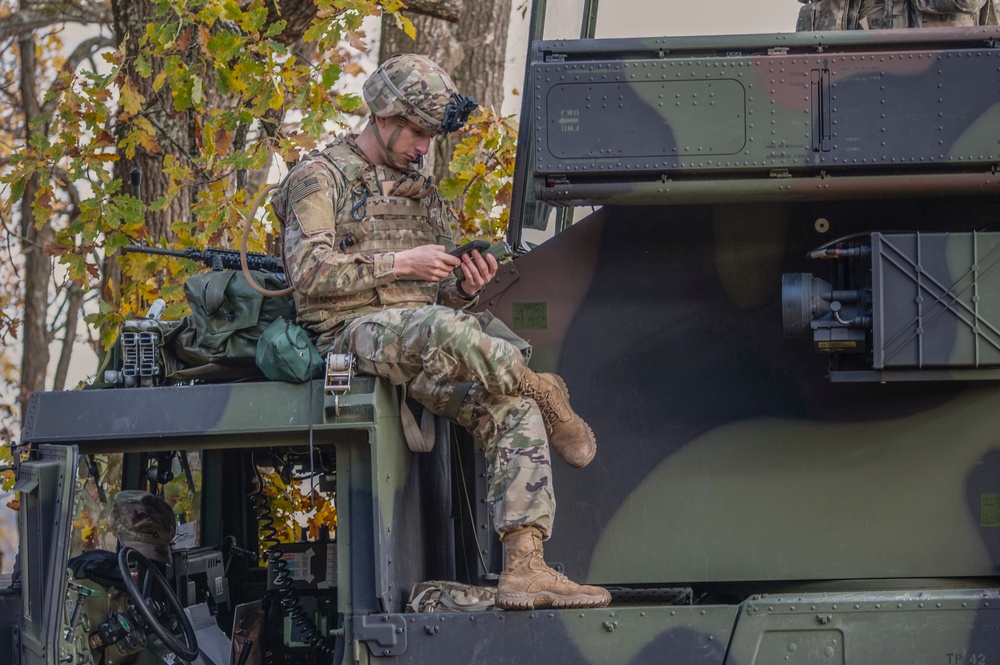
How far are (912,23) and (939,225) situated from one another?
0.82 meters

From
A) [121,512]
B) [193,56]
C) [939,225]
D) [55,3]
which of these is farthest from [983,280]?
[55,3]

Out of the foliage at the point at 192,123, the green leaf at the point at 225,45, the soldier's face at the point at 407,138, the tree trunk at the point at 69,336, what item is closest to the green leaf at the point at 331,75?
the foliage at the point at 192,123

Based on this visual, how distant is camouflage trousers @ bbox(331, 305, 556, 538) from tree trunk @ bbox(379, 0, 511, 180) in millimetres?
5004

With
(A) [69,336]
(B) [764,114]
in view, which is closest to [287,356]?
(B) [764,114]

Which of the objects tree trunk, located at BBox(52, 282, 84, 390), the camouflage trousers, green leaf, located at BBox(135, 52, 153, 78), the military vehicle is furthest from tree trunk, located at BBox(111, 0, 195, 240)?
the camouflage trousers

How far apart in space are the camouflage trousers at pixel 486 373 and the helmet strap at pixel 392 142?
0.65 meters

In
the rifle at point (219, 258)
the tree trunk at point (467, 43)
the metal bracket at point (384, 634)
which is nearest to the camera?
the metal bracket at point (384, 634)

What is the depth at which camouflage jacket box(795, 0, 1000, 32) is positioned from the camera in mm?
5191

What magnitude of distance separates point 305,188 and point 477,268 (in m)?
0.66

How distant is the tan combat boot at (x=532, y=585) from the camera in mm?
4434

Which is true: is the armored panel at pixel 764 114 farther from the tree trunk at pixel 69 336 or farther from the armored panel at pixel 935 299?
the tree trunk at pixel 69 336

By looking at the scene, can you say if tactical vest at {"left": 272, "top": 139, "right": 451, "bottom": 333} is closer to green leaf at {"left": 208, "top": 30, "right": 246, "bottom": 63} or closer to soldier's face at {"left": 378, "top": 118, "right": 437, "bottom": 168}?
soldier's face at {"left": 378, "top": 118, "right": 437, "bottom": 168}

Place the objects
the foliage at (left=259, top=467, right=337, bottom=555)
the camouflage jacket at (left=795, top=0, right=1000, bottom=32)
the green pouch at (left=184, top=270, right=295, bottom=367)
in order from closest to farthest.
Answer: the green pouch at (left=184, top=270, right=295, bottom=367), the camouflage jacket at (left=795, top=0, right=1000, bottom=32), the foliage at (left=259, top=467, right=337, bottom=555)

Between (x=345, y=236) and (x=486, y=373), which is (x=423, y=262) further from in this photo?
(x=486, y=373)
